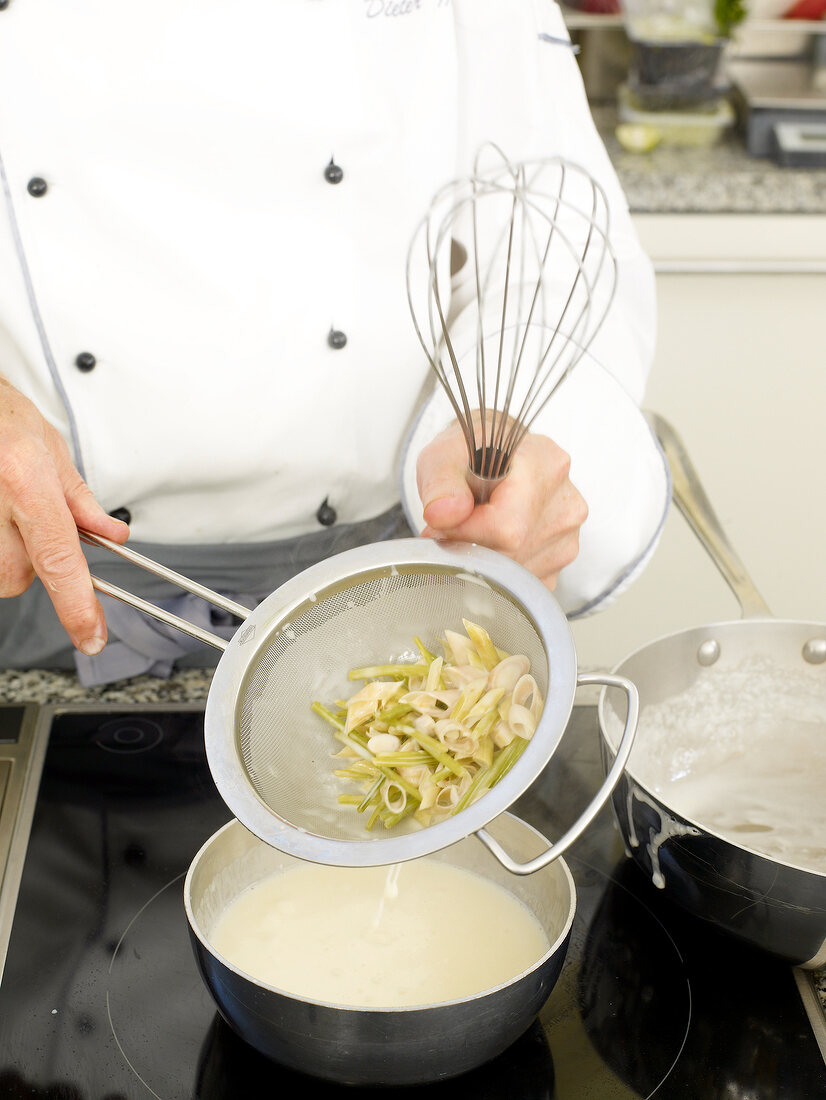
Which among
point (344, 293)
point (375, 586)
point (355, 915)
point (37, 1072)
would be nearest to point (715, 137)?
point (344, 293)

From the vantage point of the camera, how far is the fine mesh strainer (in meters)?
0.48

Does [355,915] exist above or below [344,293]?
below

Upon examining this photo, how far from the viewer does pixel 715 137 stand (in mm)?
1590

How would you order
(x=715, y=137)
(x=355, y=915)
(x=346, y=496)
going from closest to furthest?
(x=355, y=915) < (x=346, y=496) < (x=715, y=137)

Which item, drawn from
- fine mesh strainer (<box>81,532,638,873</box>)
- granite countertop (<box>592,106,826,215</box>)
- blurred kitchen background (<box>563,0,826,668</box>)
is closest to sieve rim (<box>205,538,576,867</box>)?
fine mesh strainer (<box>81,532,638,873</box>)

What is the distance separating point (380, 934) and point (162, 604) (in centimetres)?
35

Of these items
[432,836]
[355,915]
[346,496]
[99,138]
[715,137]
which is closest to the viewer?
[432,836]

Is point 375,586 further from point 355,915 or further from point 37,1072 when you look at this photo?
point 37,1072

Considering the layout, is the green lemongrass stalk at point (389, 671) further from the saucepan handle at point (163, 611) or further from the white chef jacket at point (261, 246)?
the white chef jacket at point (261, 246)

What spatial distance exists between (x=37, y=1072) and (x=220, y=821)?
185 millimetres

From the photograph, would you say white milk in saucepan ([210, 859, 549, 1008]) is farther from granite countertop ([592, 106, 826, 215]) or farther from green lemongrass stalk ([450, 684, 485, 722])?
granite countertop ([592, 106, 826, 215])

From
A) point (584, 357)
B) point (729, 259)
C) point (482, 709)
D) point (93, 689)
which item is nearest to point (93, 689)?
point (93, 689)

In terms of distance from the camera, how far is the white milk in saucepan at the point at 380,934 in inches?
21.0

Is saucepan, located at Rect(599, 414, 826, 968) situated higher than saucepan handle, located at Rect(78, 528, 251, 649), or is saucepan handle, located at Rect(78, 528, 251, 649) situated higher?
saucepan handle, located at Rect(78, 528, 251, 649)
